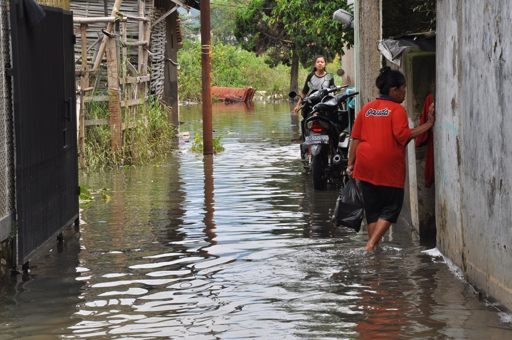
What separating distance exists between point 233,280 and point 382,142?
1894 millimetres

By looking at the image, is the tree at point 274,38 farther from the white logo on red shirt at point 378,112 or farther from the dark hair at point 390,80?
the white logo on red shirt at point 378,112

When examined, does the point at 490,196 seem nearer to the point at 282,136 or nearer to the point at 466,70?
the point at 466,70

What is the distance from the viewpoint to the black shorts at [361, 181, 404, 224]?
10.4 metres

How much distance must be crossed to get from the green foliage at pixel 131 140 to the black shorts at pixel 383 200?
28.8 ft

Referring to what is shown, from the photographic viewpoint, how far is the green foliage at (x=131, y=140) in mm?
18781

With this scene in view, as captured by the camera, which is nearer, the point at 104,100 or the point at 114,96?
the point at 114,96

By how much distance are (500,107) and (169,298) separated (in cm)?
289

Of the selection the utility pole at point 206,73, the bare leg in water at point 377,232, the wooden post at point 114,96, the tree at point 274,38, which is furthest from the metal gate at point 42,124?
the tree at point 274,38

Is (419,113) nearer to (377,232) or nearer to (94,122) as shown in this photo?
(377,232)

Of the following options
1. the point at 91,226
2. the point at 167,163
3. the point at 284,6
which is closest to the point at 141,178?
the point at 167,163

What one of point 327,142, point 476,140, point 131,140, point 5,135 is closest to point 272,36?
point 131,140

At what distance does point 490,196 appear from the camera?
8.00m

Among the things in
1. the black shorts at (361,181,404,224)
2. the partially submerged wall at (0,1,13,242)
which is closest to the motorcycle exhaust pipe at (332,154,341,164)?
the black shorts at (361,181,404,224)

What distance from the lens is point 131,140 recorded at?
64.3ft
